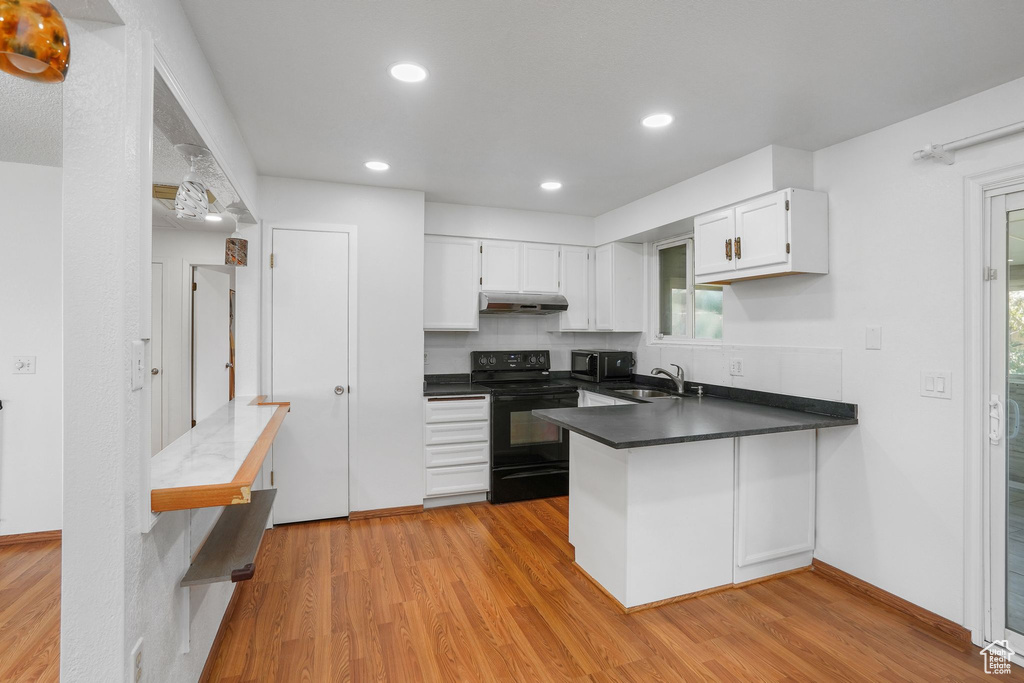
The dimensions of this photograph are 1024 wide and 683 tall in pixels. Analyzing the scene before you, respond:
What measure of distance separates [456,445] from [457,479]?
265 millimetres

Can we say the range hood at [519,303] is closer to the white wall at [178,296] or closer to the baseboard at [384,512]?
the baseboard at [384,512]

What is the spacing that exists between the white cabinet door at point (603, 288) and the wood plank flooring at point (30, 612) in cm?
394

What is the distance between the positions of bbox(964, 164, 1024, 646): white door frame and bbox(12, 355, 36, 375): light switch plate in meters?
5.08

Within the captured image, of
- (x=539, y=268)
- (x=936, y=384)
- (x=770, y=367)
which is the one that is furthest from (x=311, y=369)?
(x=936, y=384)

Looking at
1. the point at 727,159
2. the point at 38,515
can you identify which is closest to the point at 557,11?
the point at 727,159

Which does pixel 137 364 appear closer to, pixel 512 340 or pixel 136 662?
pixel 136 662

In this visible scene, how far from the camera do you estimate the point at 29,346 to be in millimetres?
3061

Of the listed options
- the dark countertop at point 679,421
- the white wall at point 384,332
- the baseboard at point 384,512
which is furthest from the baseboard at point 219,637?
the dark countertop at point 679,421

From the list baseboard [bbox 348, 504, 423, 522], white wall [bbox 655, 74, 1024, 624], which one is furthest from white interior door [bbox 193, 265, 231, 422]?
white wall [bbox 655, 74, 1024, 624]

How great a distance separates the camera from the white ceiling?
64.7 inches

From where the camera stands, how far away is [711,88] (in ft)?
6.97

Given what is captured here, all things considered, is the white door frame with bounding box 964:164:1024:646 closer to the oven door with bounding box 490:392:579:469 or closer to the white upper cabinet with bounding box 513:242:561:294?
the oven door with bounding box 490:392:579:469

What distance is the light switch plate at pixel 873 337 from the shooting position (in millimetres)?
2490

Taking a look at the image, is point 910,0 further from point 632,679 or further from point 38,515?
point 38,515
